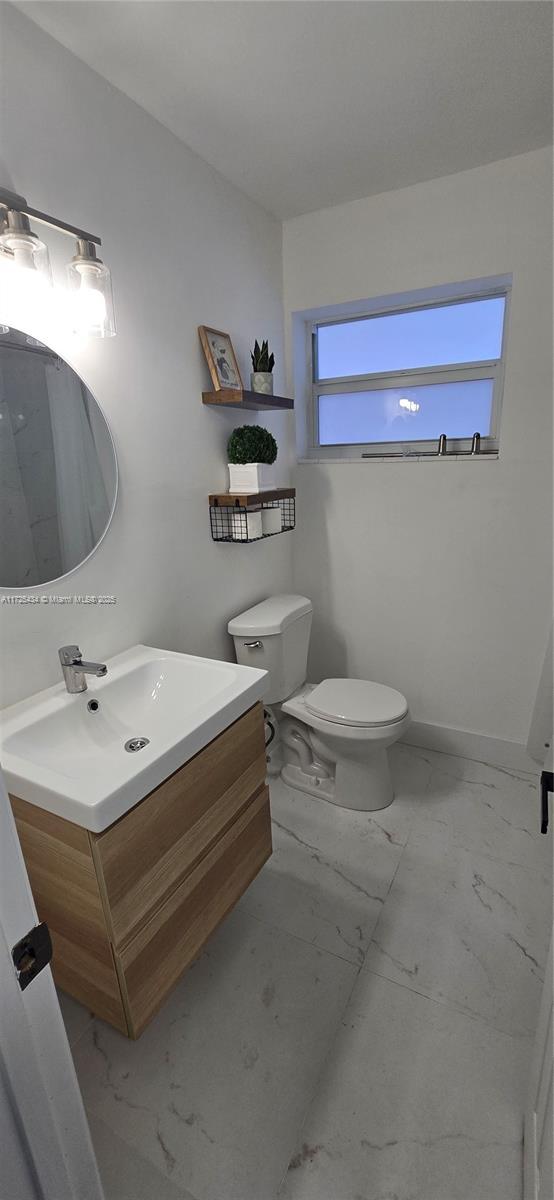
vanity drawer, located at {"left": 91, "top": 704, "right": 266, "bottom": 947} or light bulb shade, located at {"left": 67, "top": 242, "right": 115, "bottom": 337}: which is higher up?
light bulb shade, located at {"left": 67, "top": 242, "right": 115, "bottom": 337}

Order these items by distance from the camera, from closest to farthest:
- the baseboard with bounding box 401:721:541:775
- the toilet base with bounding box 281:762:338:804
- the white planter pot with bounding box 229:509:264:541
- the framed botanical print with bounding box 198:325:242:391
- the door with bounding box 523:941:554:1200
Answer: the door with bounding box 523:941:554:1200
the framed botanical print with bounding box 198:325:242:391
the white planter pot with bounding box 229:509:264:541
the toilet base with bounding box 281:762:338:804
the baseboard with bounding box 401:721:541:775

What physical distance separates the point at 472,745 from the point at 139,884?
1761 millimetres

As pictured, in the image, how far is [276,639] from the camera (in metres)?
1.99

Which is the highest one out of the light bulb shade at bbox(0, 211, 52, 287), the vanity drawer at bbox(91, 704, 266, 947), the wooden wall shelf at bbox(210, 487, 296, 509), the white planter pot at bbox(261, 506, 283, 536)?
the light bulb shade at bbox(0, 211, 52, 287)

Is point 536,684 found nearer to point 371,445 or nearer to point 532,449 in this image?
point 532,449

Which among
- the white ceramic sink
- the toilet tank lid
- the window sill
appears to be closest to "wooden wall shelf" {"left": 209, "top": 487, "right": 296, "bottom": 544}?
the toilet tank lid

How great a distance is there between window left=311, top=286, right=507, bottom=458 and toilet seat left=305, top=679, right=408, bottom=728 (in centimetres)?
106

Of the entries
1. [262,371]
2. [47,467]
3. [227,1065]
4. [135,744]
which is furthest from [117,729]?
[262,371]

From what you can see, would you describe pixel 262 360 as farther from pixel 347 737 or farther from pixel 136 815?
pixel 136 815

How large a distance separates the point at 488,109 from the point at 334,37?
564mm

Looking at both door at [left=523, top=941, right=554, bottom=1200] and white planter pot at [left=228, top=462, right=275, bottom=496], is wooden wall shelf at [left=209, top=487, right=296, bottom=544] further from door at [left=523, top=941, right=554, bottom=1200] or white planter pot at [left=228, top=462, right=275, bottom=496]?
door at [left=523, top=941, right=554, bottom=1200]

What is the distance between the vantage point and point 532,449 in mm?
1911

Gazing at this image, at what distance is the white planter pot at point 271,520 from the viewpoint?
201 centimetres

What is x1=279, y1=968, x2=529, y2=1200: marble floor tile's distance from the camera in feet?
3.28
